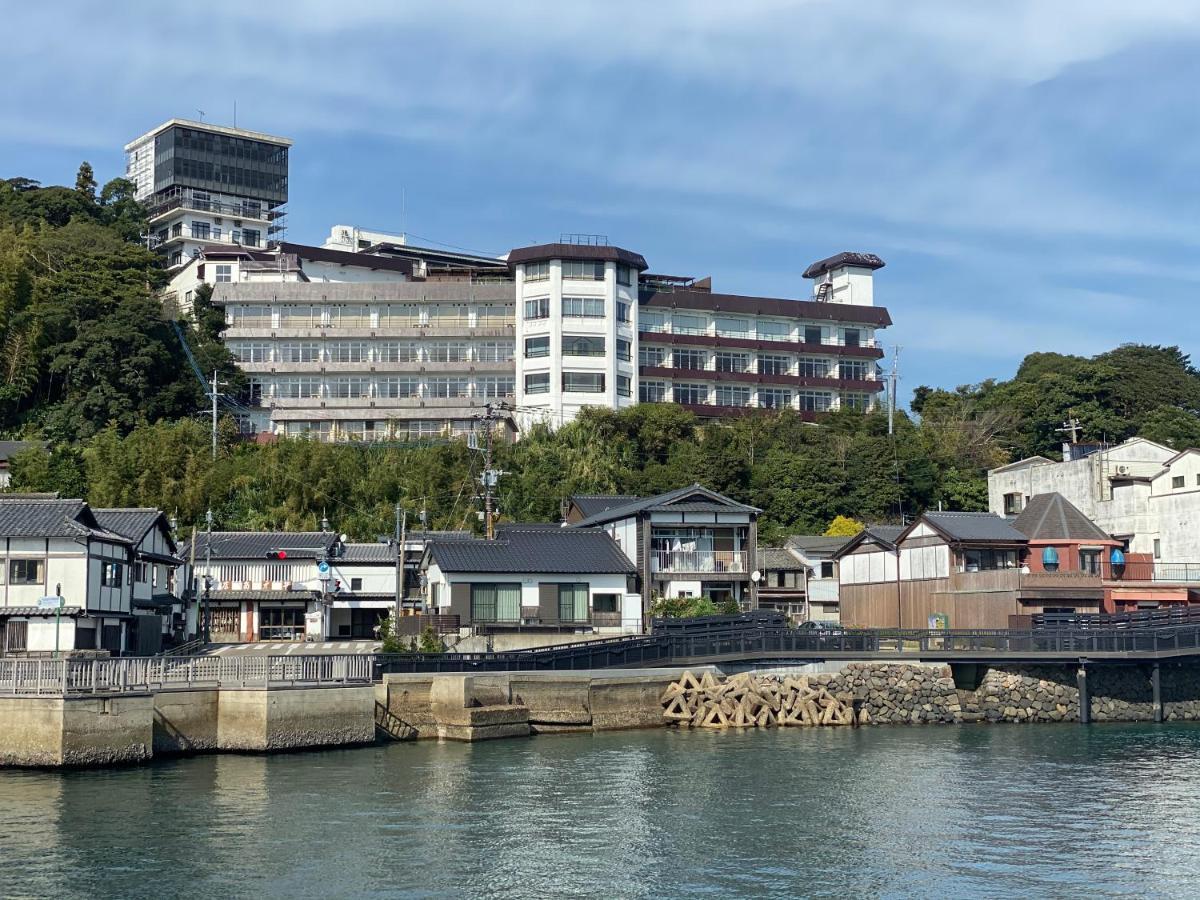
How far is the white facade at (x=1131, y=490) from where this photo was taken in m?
A: 69.6

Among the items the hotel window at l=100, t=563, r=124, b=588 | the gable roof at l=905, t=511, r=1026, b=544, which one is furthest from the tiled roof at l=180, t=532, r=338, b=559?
the gable roof at l=905, t=511, r=1026, b=544

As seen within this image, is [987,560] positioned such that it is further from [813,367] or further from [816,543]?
[813,367]

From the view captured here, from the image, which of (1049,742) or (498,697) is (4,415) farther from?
(1049,742)

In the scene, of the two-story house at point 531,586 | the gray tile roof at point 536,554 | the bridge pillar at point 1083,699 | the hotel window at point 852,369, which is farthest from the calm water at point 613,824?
the hotel window at point 852,369

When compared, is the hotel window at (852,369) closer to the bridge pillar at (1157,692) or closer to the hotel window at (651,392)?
the hotel window at (651,392)

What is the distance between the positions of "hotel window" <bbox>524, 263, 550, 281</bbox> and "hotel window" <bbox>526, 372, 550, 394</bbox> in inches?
285

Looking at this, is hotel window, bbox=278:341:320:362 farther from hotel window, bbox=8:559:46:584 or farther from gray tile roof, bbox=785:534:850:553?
hotel window, bbox=8:559:46:584

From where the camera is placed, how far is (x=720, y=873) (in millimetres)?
24078

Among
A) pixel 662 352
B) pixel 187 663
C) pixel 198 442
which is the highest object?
pixel 662 352

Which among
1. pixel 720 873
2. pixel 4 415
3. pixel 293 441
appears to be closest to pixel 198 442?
pixel 293 441

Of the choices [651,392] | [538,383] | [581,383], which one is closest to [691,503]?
[581,383]

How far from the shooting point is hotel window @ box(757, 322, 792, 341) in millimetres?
101625

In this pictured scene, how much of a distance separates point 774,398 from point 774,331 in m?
5.75

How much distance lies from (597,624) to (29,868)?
117 feet
